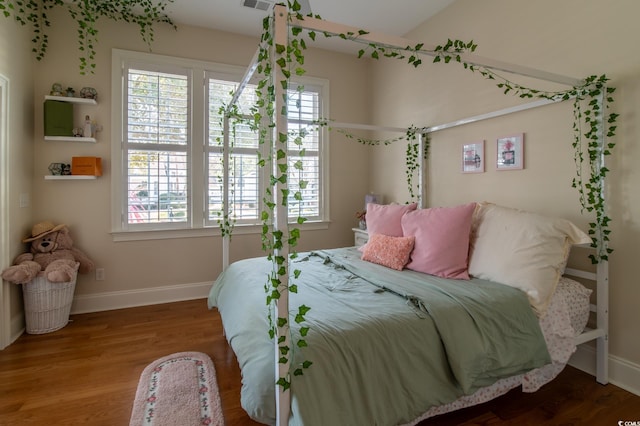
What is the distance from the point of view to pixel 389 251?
247 centimetres

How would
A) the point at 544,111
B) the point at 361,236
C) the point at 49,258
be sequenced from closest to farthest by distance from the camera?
the point at 544,111 < the point at 49,258 < the point at 361,236

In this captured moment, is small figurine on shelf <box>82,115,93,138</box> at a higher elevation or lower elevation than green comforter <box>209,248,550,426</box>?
higher

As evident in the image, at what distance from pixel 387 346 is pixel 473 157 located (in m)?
2.10

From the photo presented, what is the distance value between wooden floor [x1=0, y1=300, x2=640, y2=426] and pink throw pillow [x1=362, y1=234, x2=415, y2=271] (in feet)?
3.16

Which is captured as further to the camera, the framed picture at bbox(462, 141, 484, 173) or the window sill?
the window sill

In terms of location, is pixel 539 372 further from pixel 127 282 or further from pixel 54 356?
pixel 127 282

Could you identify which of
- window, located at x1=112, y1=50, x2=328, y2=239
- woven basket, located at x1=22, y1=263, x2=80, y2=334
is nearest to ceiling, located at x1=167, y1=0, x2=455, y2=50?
window, located at x1=112, y1=50, x2=328, y2=239

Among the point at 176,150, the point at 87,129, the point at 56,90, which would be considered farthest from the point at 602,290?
the point at 56,90

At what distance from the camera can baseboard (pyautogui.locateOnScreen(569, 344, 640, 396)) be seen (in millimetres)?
1975

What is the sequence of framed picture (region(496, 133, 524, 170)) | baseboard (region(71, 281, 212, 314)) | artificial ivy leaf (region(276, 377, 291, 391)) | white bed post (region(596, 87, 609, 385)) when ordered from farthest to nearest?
baseboard (region(71, 281, 212, 314)) → framed picture (region(496, 133, 524, 170)) → white bed post (region(596, 87, 609, 385)) → artificial ivy leaf (region(276, 377, 291, 391))

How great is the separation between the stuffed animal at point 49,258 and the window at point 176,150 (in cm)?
40

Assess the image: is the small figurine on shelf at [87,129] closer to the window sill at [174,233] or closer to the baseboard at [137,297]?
the window sill at [174,233]

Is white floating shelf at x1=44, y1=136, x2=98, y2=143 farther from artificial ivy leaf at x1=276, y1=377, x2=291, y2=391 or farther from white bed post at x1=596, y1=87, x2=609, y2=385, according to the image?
white bed post at x1=596, y1=87, x2=609, y2=385

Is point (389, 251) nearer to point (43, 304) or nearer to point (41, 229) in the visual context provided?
point (43, 304)
